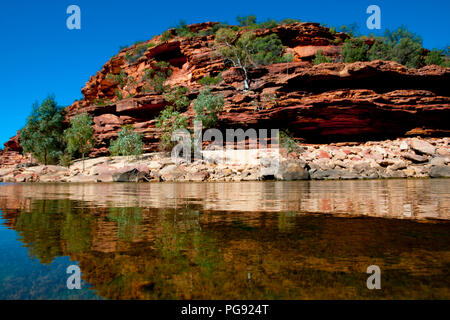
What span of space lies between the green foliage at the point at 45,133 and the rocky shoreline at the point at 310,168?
310 inches

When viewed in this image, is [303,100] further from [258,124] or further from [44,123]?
[44,123]

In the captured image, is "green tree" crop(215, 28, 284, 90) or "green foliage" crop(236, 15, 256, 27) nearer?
"green tree" crop(215, 28, 284, 90)

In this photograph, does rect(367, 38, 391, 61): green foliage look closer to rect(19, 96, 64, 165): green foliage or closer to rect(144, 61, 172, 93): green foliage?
rect(144, 61, 172, 93): green foliage

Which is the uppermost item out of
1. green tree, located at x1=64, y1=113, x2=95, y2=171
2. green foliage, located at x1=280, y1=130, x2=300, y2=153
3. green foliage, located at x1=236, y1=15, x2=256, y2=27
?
green foliage, located at x1=236, y1=15, x2=256, y2=27

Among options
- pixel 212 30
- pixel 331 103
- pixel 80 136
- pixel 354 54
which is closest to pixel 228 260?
pixel 331 103

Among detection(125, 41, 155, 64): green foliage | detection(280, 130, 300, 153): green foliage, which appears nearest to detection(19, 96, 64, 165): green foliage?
detection(125, 41, 155, 64): green foliage

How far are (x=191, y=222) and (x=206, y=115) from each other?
25.4 metres

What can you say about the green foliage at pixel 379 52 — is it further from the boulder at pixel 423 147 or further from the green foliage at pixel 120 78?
the green foliage at pixel 120 78

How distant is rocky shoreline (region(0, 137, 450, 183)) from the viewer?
15805 mm

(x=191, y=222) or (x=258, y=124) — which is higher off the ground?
(x=258, y=124)

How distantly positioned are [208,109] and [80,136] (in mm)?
15887

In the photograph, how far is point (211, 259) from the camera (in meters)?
1.46

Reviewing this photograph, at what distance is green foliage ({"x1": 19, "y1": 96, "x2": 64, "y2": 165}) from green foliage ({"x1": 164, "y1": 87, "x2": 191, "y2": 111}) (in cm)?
1549
